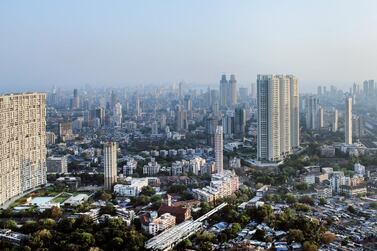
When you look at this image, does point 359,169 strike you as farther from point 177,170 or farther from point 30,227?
point 30,227

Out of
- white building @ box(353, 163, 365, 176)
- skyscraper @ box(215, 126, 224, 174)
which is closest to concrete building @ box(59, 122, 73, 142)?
skyscraper @ box(215, 126, 224, 174)

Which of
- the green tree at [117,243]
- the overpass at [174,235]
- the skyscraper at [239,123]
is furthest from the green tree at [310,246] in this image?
the skyscraper at [239,123]

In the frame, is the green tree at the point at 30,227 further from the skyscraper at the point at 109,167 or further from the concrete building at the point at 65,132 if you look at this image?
the concrete building at the point at 65,132

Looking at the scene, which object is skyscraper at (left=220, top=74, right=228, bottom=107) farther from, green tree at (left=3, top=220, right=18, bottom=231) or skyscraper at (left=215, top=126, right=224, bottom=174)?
green tree at (left=3, top=220, right=18, bottom=231)

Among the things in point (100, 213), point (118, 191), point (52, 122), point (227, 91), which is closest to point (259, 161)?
point (118, 191)

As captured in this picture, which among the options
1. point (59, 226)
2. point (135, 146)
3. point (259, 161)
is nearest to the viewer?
point (59, 226)

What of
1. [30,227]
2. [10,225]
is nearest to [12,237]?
[30,227]

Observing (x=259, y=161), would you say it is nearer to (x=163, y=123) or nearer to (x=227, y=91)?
(x=163, y=123)
